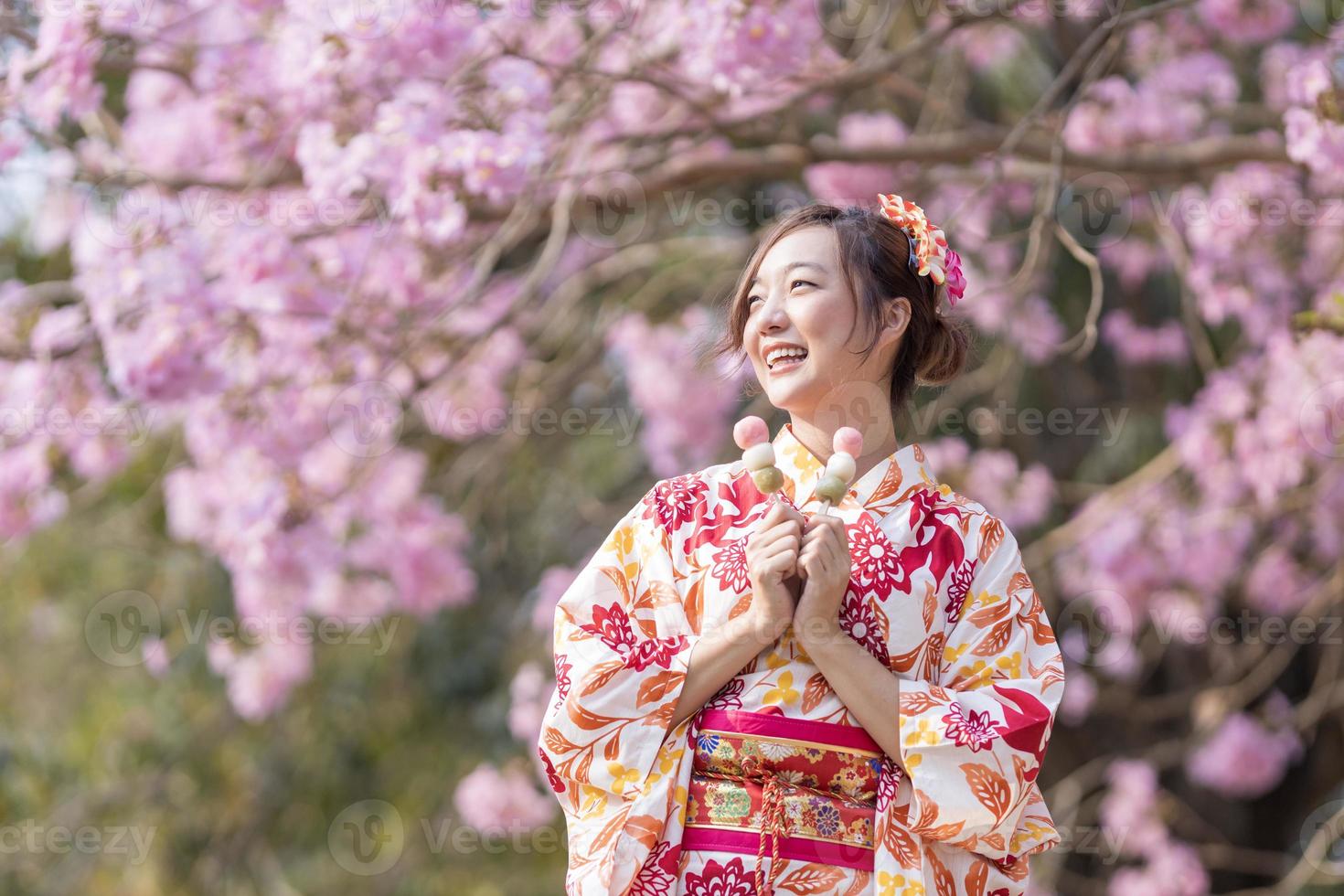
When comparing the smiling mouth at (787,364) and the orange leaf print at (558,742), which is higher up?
the smiling mouth at (787,364)

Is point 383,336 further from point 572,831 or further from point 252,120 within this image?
point 572,831

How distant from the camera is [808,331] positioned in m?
1.61

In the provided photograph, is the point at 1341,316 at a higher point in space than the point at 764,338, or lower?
lower

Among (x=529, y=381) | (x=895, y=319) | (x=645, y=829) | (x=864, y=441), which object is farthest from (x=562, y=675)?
(x=529, y=381)

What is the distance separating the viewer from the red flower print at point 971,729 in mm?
1482

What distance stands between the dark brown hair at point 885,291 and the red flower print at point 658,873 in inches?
20.3

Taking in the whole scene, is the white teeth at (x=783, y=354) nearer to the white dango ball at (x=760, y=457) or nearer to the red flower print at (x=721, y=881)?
the white dango ball at (x=760, y=457)

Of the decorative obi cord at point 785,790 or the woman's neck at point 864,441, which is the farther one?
the woman's neck at point 864,441

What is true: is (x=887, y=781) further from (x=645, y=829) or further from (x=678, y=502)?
(x=678, y=502)

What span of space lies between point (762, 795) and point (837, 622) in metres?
0.17

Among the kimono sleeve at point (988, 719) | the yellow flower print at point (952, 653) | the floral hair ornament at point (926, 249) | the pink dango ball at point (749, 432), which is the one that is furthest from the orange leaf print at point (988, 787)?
the floral hair ornament at point (926, 249)

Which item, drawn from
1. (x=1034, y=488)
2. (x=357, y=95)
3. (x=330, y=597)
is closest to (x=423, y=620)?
(x=330, y=597)

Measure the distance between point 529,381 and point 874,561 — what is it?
2614 millimetres

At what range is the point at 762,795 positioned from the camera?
4.96 feet
